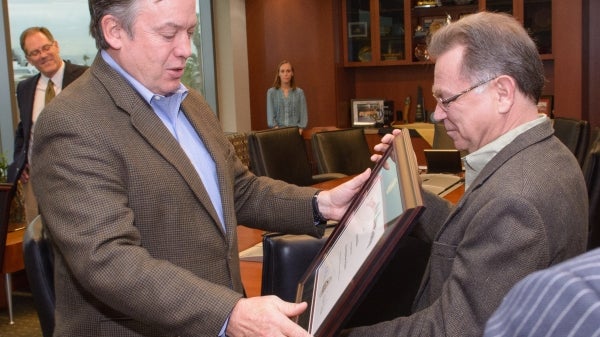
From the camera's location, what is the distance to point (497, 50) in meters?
1.56

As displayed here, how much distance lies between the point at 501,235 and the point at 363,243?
251 millimetres

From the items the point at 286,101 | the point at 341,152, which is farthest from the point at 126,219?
the point at 286,101

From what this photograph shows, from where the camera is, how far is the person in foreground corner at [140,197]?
141 centimetres

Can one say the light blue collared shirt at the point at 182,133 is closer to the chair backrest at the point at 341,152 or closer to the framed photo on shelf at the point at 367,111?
the chair backrest at the point at 341,152

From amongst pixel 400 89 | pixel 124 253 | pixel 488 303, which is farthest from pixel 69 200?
pixel 400 89

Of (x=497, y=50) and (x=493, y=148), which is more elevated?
(x=497, y=50)

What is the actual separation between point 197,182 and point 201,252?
5.8 inches

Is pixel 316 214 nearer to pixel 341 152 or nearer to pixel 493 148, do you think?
pixel 493 148

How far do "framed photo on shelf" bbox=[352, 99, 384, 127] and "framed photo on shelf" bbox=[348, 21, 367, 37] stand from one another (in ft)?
2.83

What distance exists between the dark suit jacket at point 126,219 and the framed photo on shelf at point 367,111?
25.1ft

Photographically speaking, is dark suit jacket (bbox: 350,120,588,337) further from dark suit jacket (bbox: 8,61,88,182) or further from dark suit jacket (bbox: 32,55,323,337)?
dark suit jacket (bbox: 8,61,88,182)

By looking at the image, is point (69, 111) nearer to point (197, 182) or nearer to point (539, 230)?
point (197, 182)

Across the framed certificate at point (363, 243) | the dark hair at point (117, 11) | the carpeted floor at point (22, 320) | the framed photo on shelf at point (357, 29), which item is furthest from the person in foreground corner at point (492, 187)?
the framed photo on shelf at point (357, 29)

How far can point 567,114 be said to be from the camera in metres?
8.36
